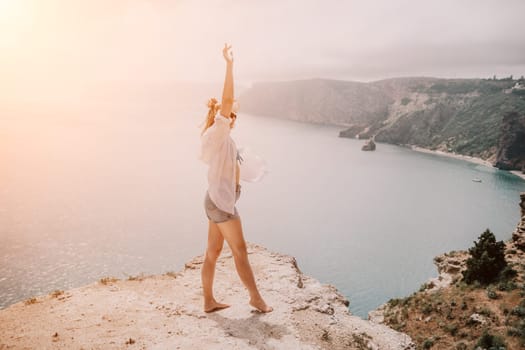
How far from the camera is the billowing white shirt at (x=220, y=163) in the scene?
13.3 ft

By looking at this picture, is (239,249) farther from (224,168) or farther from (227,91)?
(227,91)

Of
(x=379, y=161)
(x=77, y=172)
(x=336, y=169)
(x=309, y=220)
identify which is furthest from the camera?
(x=379, y=161)

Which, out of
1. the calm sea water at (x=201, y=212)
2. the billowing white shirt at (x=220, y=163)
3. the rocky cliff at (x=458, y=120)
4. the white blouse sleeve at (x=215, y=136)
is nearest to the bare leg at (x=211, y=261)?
the billowing white shirt at (x=220, y=163)

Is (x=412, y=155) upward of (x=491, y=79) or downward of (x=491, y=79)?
downward

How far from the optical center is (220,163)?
4105mm

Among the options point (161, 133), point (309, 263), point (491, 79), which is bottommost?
point (309, 263)

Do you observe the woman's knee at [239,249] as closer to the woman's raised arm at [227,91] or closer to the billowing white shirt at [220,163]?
the billowing white shirt at [220,163]

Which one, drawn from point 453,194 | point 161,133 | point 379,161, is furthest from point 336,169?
point 161,133

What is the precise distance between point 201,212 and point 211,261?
51222 millimetres

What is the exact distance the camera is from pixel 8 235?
3944 cm

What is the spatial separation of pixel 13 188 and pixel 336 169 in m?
70.7

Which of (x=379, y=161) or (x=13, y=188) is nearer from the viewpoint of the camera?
(x=13, y=188)

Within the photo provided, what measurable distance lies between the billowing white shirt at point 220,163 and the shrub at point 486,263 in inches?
700

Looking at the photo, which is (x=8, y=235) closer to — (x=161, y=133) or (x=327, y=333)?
(x=327, y=333)
